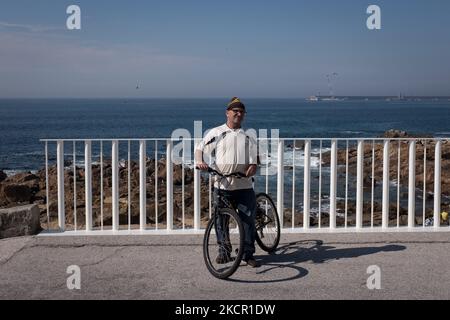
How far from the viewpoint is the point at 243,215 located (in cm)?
594

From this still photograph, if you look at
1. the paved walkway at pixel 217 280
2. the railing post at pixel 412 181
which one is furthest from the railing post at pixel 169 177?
the railing post at pixel 412 181

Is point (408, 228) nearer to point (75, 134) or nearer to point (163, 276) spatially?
point (163, 276)

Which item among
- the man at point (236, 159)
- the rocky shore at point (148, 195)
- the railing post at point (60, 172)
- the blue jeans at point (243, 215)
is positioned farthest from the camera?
the rocky shore at point (148, 195)

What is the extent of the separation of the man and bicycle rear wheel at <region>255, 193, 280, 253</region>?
0.49 metres

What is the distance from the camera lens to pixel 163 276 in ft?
18.6

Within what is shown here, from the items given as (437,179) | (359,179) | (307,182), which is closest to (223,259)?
(307,182)

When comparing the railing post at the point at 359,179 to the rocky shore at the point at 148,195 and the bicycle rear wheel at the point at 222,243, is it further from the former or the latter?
the rocky shore at the point at 148,195

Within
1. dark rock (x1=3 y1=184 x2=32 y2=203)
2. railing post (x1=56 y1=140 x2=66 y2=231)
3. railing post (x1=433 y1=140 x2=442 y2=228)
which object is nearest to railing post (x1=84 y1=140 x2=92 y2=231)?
railing post (x1=56 y1=140 x2=66 y2=231)

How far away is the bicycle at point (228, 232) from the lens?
566cm

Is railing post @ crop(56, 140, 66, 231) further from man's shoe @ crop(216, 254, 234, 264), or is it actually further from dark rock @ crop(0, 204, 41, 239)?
man's shoe @ crop(216, 254, 234, 264)

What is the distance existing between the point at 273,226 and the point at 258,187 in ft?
51.3

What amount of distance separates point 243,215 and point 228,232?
24 centimetres

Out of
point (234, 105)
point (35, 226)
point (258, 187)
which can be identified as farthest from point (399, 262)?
point (258, 187)
